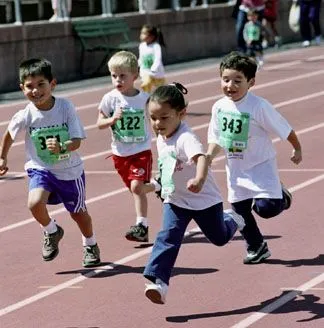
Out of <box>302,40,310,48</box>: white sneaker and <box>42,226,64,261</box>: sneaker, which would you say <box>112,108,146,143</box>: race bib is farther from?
<box>302,40,310,48</box>: white sneaker

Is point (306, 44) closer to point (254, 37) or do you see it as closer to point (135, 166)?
point (254, 37)

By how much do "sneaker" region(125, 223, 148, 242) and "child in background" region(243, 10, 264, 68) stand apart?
17315 millimetres

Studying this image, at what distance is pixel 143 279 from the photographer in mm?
9391

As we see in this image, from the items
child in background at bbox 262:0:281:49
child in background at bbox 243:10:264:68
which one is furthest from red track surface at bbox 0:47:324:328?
child in background at bbox 262:0:281:49

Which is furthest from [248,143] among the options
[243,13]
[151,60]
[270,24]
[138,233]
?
[270,24]

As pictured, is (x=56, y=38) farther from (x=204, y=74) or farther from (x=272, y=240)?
(x=272, y=240)

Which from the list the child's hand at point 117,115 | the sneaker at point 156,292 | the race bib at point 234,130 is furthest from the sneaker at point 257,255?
the child's hand at point 117,115

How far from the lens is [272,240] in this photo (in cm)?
1055

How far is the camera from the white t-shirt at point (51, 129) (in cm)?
970

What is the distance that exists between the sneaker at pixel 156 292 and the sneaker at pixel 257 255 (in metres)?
1.53

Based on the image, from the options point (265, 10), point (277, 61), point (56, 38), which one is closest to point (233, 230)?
point (56, 38)

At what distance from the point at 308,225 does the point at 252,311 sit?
2894mm

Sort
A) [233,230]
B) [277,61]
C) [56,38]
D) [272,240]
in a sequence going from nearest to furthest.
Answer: [233,230] → [272,240] → [56,38] → [277,61]

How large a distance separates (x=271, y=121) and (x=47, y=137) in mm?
1690
